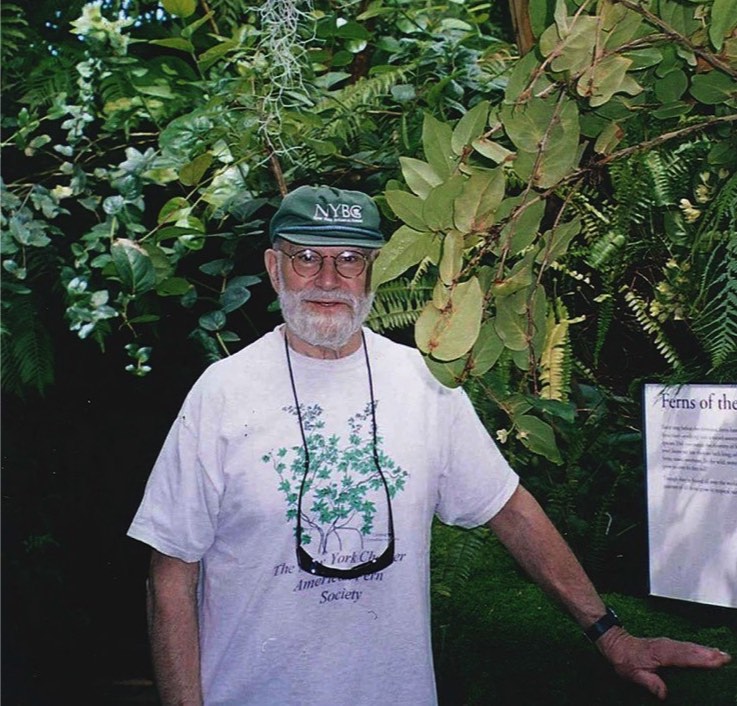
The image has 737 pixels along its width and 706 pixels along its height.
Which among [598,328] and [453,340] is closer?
[453,340]

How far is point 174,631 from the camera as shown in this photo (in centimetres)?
129

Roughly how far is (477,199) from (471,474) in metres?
0.56

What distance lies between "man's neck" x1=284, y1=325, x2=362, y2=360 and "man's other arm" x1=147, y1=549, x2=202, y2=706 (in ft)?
1.04

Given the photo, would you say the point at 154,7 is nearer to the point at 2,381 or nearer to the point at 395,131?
the point at 395,131

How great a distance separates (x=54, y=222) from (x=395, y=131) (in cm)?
55

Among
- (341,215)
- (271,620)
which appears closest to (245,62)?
(341,215)

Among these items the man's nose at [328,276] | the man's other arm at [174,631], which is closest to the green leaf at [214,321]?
the man's nose at [328,276]

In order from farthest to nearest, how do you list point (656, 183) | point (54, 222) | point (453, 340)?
1. point (54, 222)
2. point (656, 183)
3. point (453, 340)

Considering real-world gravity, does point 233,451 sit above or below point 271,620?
above

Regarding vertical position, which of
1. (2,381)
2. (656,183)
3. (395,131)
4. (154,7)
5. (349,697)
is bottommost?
(349,697)

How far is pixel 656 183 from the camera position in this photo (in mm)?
1350

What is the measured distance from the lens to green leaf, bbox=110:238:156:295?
1.42 m

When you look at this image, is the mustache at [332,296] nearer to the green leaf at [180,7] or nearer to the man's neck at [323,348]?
the man's neck at [323,348]

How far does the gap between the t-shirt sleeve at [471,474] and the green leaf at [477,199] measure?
20.0 inches
